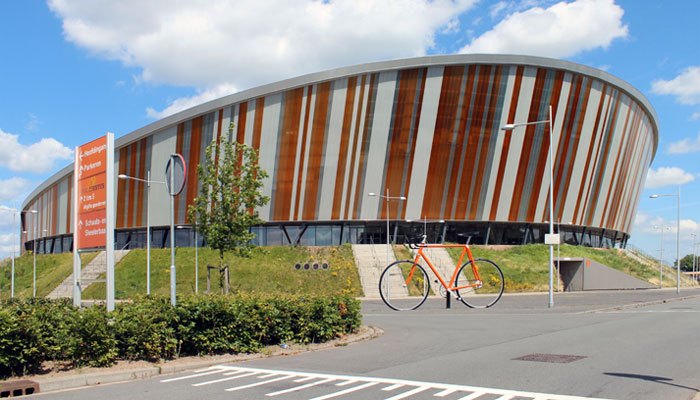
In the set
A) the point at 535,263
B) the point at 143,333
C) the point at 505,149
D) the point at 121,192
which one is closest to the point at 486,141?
the point at 505,149

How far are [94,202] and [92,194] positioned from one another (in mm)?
211

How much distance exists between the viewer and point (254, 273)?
44875mm

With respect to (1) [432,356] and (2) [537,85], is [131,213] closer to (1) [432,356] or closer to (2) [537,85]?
(2) [537,85]

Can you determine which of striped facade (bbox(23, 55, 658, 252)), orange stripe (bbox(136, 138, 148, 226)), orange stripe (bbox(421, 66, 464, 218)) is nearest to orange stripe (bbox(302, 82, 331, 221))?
striped facade (bbox(23, 55, 658, 252))

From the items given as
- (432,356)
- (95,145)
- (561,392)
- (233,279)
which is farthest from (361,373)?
(233,279)

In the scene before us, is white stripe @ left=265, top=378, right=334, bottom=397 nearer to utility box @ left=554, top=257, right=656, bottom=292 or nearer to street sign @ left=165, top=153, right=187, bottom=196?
street sign @ left=165, top=153, right=187, bottom=196

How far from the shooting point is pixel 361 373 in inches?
392

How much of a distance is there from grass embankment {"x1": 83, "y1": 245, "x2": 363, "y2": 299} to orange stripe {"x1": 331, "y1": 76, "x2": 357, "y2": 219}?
4.10m

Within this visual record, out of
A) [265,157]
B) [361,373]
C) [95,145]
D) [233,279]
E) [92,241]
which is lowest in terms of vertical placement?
[233,279]

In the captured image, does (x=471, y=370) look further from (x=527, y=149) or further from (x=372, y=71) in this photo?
(x=527, y=149)

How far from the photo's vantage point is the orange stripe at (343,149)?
50.5 meters

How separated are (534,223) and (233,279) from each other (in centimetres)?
3102

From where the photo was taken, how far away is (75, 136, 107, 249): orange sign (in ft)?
38.2

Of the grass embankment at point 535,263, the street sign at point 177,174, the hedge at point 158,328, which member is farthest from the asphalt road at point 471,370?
the grass embankment at point 535,263
